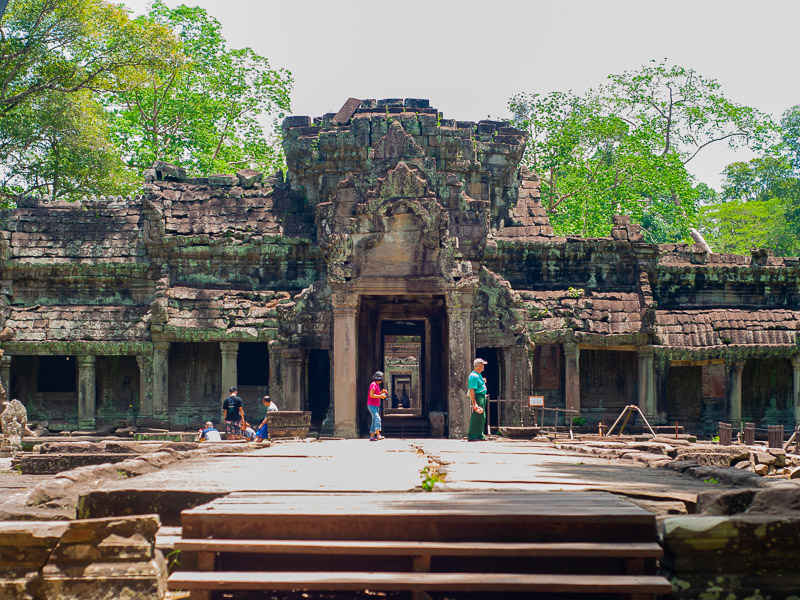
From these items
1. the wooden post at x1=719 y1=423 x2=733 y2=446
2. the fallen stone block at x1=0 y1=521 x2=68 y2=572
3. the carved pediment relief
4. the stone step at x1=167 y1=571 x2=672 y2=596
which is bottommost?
the wooden post at x1=719 y1=423 x2=733 y2=446

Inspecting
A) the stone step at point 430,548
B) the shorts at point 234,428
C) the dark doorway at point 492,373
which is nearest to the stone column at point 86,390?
the shorts at point 234,428

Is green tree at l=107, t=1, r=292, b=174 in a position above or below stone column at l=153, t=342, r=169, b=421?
above

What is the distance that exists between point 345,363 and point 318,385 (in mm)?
→ 4107

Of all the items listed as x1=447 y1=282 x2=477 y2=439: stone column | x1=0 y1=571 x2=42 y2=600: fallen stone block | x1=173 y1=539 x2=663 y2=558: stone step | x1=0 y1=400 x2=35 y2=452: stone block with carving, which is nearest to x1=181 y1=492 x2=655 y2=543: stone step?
x1=173 y1=539 x2=663 y2=558: stone step

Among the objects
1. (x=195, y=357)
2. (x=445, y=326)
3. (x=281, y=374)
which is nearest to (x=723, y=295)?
(x=445, y=326)

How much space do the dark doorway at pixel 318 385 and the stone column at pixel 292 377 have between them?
0.94 meters

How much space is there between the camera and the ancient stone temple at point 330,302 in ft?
61.4

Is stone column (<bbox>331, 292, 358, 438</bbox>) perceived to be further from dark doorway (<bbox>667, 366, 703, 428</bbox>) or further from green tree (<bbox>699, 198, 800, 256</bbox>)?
green tree (<bbox>699, 198, 800, 256</bbox>)

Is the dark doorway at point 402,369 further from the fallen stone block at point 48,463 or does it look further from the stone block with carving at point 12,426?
the fallen stone block at point 48,463

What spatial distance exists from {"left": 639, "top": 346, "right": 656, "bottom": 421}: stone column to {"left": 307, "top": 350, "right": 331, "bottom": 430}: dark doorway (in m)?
6.60

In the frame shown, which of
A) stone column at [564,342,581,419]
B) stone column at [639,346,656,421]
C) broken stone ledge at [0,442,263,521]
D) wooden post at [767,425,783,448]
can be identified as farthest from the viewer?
stone column at [639,346,656,421]

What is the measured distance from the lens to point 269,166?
123 ft

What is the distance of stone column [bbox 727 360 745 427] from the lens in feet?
65.0

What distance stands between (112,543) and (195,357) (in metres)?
15.5
